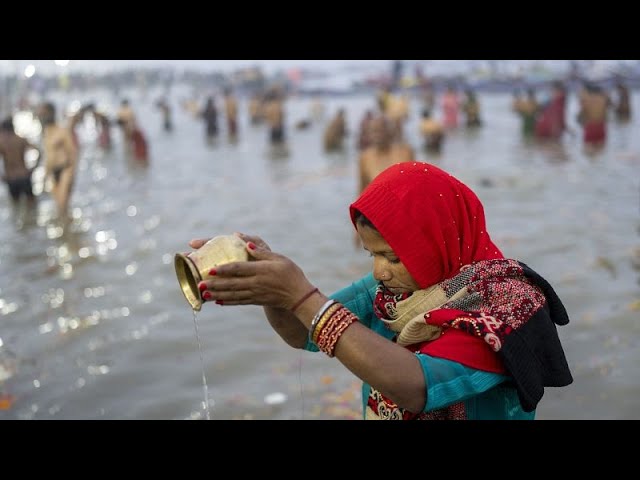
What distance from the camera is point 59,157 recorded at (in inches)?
401

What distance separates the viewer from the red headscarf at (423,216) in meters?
1.63

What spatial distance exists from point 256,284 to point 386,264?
35 centimetres

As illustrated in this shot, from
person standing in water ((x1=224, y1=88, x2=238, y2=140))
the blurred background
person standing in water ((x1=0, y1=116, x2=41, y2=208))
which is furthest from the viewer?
person standing in water ((x1=224, y1=88, x2=238, y2=140))

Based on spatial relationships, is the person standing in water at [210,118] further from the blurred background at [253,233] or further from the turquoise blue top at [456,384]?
the turquoise blue top at [456,384]

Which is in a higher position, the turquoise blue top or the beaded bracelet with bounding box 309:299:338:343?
the beaded bracelet with bounding box 309:299:338:343

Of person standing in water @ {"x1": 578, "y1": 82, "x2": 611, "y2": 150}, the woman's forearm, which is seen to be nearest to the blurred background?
person standing in water @ {"x1": 578, "y1": 82, "x2": 611, "y2": 150}

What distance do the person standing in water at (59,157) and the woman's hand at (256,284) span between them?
9.15 metres

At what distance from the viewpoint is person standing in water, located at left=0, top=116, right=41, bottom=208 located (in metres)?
11.0

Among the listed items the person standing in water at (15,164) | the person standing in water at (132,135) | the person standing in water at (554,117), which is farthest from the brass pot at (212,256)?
the person standing in water at (554,117)

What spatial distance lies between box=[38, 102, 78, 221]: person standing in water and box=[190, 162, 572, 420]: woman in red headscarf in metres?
9.16

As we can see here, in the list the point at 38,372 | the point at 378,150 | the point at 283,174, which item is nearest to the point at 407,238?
the point at 38,372

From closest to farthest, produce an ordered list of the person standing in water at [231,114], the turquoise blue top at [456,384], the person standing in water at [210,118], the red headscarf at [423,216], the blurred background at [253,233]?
the turquoise blue top at [456,384], the red headscarf at [423,216], the blurred background at [253,233], the person standing in water at [210,118], the person standing in water at [231,114]

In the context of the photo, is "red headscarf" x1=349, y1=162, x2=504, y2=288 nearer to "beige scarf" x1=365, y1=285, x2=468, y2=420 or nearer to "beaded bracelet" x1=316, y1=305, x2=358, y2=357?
"beige scarf" x1=365, y1=285, x2=468, y2=420

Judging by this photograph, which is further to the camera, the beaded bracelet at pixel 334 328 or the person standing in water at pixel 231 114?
the person standing in water at pixel 231 114
